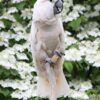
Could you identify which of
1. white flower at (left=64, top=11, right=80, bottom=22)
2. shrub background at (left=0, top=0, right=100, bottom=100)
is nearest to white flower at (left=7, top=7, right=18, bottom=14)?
shrub background at (left=0, top=0, right=100, bottom=100)

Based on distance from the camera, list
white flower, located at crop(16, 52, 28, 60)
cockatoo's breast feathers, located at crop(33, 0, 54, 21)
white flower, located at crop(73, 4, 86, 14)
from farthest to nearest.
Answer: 1. white flower, located at crop(73, 4, 86, 14)
2. white flower, located at crop(16, 52, 28, 60)
3. cockatoo's breast feathers, located at crop(33, 0, 54, 21)

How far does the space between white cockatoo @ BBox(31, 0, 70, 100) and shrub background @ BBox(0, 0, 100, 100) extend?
3.56 ft

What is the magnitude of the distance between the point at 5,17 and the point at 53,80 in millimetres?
2086

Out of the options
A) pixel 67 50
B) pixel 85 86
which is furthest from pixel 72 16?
pixel 85 86

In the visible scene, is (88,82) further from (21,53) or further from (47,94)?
(47,94)

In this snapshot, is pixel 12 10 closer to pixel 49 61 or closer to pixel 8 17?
pixel 8 17

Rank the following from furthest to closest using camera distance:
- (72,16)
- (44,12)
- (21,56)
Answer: (72,16) → (21,56) → (44,12)

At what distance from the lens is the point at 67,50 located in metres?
3.12

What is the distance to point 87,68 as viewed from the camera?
3.17m

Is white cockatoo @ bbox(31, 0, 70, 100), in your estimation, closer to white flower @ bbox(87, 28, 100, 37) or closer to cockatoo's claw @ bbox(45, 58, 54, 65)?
cockatoo's claw @ bbox(45, 58, 54, 65)

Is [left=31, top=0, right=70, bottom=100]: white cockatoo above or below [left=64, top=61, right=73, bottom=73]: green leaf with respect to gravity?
above

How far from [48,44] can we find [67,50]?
172cm

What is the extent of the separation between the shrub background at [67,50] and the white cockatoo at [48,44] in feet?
3.56

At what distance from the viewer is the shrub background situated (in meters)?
2.95
